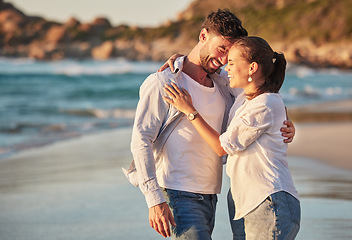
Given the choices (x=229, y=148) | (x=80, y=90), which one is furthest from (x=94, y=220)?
(x=80, y=90)

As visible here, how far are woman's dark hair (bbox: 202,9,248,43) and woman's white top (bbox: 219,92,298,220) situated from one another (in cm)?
38

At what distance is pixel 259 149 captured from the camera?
8.54 feet

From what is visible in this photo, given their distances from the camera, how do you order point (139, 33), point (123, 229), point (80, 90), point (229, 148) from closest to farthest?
point (229, 148), point (123, 229), point (80, 90), point (139, 33)

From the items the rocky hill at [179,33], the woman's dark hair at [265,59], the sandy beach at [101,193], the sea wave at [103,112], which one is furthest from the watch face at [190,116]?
the rocky hill at [179,33]

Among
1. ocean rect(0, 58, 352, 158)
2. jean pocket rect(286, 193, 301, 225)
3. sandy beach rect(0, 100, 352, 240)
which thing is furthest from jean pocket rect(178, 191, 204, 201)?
ocean rect(0, 58, 352, 158)

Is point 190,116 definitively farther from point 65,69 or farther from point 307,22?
point 307,22

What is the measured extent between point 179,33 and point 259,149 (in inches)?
3768

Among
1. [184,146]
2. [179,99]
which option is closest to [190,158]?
[184,146]

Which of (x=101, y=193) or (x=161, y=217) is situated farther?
(x=101, y=193)

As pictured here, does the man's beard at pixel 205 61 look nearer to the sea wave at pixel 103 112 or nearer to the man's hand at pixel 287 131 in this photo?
the man's hand at pixel 287 131

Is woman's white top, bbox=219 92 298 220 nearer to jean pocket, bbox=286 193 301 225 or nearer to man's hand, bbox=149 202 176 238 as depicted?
jean pocket, bbox=286 193 301 225

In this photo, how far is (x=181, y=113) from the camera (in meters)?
2.86

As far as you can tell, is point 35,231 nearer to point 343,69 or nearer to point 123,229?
point 123,229

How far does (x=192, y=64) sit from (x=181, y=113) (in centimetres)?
32
